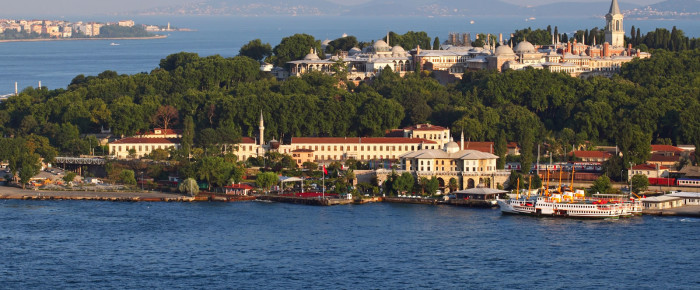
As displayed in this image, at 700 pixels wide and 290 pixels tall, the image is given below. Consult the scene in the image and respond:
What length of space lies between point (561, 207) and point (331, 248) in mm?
8938

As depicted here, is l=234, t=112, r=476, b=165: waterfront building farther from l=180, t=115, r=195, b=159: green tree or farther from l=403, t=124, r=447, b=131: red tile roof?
l=180, t=115, r=195, b=159: green tree

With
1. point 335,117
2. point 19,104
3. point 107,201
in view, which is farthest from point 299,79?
point 107,201

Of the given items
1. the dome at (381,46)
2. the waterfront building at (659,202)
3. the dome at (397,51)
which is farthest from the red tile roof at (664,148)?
the dome at (381,46)

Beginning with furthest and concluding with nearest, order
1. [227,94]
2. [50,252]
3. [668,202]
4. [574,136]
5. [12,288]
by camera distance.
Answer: [227,94], [574,136], [668,202], [50,252], [12,288]

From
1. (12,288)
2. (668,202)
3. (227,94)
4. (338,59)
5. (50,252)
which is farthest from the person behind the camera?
(338,59)

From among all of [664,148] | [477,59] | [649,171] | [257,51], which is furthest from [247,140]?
[257,51]

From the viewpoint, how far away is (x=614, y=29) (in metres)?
80.8

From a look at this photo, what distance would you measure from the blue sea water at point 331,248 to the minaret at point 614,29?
37.9m

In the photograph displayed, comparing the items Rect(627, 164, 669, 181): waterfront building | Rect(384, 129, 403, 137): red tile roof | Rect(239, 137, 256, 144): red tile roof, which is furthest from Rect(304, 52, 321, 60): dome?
Rect(627, 164, 669, 181): waterfront building

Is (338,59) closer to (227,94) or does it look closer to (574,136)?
(227,94)

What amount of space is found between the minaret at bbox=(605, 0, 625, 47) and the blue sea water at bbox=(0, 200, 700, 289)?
37.9m

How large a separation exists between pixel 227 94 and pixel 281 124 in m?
7.39

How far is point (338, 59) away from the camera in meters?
71.9

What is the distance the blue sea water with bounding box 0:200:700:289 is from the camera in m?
34.0
